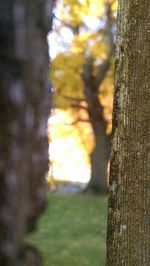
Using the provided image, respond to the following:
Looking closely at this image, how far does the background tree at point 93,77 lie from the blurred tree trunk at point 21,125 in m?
16.8

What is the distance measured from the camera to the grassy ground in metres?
10.6

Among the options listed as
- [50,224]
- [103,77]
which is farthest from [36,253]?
[103,77]

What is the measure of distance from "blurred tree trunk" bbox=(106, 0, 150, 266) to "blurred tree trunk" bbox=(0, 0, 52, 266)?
3029 millimetres

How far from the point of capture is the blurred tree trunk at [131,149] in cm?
494

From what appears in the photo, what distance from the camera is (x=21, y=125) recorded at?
1.83 meters

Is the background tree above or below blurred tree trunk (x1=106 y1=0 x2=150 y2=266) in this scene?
above

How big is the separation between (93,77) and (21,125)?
72.0 ft

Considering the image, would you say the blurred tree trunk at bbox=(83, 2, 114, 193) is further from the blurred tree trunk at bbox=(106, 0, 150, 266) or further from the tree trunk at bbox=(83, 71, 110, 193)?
the blurred tree trunk at bbox=(106, 0, 150, 266)

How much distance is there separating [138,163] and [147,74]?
0.66m

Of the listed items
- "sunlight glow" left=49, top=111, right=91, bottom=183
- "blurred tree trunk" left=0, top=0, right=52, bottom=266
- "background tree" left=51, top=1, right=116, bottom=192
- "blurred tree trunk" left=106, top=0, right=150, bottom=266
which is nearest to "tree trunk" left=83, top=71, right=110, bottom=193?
"background tree" left=51, top=1, right=116, bottom=192

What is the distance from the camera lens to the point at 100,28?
2150 centimetres

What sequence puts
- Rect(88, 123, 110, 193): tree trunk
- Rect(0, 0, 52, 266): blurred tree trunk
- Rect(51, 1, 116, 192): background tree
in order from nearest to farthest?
Rect(0, 0, 52, 266): blurred tree trunk < Rect(51, 1, 116, 192): background tree < Rect(88, 123, 110, 193): tree trunk

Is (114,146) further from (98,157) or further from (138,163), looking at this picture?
(98,157)

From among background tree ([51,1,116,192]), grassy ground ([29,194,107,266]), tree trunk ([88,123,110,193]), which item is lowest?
grassy ground ([29,194,107,266])
